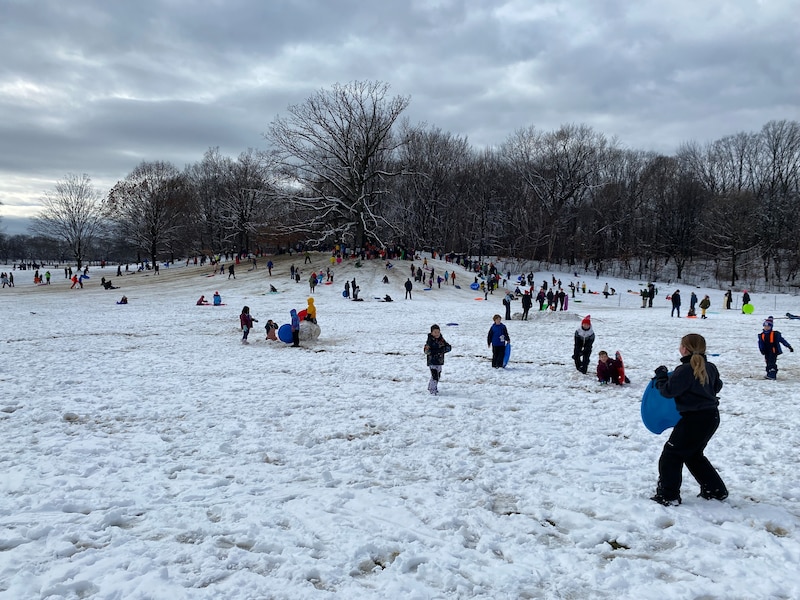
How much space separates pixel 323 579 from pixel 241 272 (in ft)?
167

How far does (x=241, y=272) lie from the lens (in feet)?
172

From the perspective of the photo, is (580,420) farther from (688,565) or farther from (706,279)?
(706,279)

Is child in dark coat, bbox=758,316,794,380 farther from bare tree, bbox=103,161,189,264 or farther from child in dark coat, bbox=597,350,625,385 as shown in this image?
bare tree, bbox=103,161,189,264

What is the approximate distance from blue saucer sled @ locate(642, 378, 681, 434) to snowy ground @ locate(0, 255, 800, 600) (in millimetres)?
741

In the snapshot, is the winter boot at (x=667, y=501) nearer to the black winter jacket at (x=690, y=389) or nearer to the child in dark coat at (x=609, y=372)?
the black winter jacket at (x=690, y=389)

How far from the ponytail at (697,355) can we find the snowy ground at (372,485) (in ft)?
5.03

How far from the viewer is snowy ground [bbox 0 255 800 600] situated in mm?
4254

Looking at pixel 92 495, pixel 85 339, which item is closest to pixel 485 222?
pixel 85 339

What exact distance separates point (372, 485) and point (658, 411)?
11.6ft

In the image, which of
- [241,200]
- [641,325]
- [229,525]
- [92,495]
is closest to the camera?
[229,525]

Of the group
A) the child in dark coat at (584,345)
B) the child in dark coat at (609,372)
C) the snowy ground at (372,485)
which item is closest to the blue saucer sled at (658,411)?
the snowy ground at (372,485)

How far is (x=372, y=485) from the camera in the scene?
609cm

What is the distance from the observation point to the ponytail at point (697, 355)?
4.87 m

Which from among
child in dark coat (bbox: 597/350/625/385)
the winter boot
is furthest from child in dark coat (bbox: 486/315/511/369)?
the winter boot
